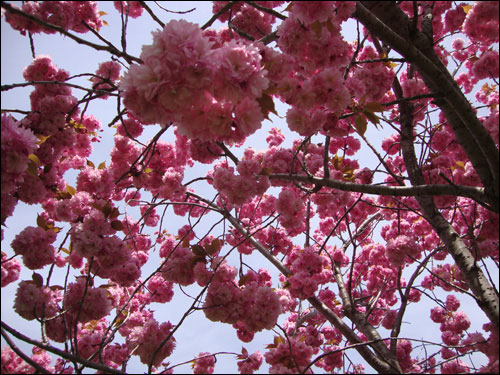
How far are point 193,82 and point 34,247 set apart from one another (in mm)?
2024

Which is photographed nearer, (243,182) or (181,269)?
(243,182)

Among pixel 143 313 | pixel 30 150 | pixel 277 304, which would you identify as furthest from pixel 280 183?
pixel 143 313

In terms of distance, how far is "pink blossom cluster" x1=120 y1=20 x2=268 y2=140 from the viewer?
143 cm

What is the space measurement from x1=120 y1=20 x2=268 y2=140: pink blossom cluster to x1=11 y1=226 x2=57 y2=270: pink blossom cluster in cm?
161

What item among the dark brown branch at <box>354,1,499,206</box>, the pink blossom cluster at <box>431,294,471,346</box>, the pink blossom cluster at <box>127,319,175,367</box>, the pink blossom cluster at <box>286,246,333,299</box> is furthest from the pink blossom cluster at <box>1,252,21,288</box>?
the pink blossom cluster at <box>431,294,471,346</box>

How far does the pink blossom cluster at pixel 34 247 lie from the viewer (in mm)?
2402

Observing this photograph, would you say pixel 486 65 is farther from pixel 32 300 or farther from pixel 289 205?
pixel 32 300

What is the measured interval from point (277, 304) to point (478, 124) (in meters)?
1.98

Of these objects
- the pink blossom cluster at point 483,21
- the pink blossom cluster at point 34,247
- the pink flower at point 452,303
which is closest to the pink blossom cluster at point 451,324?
the pink flower at point 452,303

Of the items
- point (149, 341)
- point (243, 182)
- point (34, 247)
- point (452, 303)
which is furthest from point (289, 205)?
point (452, 303)

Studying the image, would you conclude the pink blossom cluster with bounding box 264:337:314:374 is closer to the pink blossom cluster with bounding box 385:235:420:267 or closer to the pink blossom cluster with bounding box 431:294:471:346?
the pink blossom cluster with bounding box 385:235:420:267

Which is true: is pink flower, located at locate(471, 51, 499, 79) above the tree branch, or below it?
above

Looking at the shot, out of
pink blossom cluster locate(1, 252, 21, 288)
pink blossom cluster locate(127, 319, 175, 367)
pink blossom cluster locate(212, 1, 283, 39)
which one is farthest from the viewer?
pink blossom cluster locate(1, 252, 21, 288)

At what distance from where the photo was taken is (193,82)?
56.7 inches
